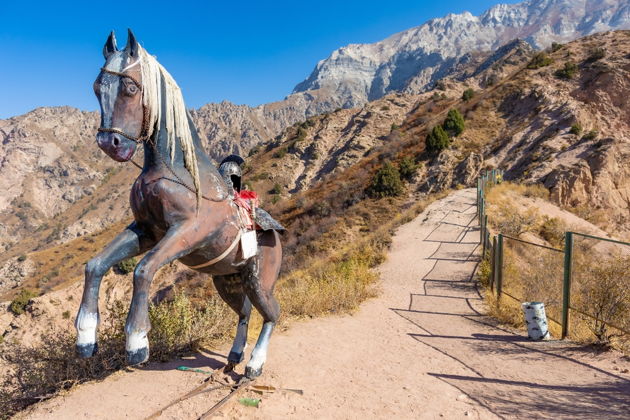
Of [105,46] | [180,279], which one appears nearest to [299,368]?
[105,46]

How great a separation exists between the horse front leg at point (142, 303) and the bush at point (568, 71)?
124ft

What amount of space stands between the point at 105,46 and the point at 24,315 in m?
28.5

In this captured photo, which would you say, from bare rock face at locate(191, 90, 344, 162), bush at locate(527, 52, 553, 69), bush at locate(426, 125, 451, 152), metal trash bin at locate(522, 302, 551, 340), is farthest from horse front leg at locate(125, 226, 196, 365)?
bare rock face at locate(191, 90, 344, 162)

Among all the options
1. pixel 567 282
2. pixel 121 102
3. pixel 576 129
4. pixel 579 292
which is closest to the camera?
pixel 121 102

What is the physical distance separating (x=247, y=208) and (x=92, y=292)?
56.9 inches

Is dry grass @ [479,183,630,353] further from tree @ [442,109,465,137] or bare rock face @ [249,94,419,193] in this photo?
bare rock face @ [249,94,419,193]

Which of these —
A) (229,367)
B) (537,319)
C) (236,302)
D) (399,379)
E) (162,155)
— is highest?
(162,155)

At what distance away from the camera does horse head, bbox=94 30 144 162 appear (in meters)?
2.35

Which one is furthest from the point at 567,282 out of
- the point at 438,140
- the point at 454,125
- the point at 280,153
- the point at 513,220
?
the point at 280,153

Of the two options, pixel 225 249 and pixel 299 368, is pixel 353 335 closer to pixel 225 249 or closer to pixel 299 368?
pixel 299 368

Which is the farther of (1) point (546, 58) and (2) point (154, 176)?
(1) point (546, 58)

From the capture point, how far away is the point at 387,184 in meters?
28.5

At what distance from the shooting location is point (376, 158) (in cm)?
3675

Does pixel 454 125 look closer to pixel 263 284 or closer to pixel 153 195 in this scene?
pixel 263 284
